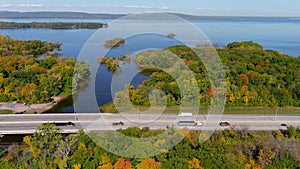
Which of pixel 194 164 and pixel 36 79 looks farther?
pixel 36 79

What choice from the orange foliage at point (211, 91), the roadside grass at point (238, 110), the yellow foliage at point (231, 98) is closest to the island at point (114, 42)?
the roadside grass at point (238, 110)

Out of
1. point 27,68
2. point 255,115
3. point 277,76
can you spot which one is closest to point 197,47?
point 277,76

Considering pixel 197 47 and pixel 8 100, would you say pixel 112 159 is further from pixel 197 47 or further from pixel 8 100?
pixel 197 47

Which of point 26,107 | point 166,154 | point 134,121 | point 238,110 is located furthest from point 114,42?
point 166,154

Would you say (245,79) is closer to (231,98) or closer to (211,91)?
(231,98)

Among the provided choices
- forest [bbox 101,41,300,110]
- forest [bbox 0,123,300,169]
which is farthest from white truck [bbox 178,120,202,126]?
forest [bbox 101,41,300,110]

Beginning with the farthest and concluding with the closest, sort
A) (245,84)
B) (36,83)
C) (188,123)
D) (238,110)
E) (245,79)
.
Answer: (36,83) → (245,79) → (245,84) → (238,110) → (188,123)

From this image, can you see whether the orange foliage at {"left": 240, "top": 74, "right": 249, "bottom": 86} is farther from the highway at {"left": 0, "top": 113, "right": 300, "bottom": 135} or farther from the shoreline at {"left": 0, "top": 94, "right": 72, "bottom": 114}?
the shoreline at {"left": 0, "top": 94, "right": 72, "bottom": 114}
